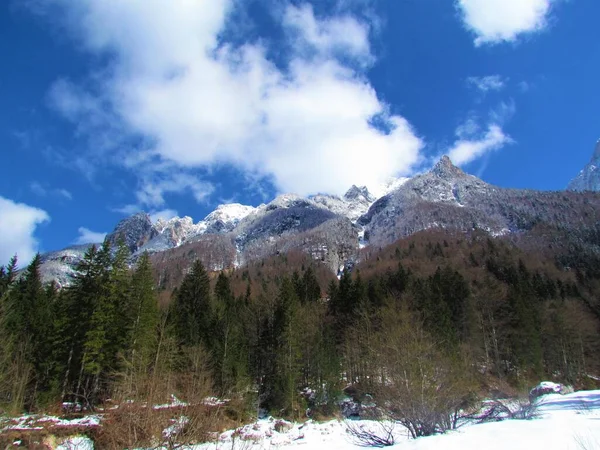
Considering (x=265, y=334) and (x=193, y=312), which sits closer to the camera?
(x=265, y=334)

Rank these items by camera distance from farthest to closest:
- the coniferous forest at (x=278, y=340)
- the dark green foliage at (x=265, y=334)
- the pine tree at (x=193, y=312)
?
1. the pine tree at (x=193, y=312)
2. the dark green foliage at (x=265, y=334)
3. the coniferous forest at (x=278, y=340)

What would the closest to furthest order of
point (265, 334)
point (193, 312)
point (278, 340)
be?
point (278, 340) → point (265, 334) → point (193, 312)

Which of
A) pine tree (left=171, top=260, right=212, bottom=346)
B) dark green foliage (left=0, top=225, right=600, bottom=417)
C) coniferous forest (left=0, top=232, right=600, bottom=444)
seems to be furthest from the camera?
pine tree (left=171, top=260, right=212, bottom=346)

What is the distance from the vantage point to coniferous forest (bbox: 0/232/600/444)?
1224 inches

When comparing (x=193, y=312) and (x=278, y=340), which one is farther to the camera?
(x=193, y=312)

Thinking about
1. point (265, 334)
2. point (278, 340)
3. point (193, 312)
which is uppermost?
point (193, 312)

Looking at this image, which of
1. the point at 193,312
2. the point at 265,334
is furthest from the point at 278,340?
the point at 193,312

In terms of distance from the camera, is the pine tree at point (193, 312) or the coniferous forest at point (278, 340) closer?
the coniferous forest at point (278, 340)

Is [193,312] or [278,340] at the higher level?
[193,312]

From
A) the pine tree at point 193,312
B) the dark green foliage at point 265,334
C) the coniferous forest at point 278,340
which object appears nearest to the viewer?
the coniferous forest at point 278,340

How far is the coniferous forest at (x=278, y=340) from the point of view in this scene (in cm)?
3108

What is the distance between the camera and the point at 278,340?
46875 mm

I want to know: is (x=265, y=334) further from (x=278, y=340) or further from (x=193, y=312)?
(x=193, y=312)

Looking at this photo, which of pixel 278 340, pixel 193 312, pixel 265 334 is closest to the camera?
pixel 278 340
